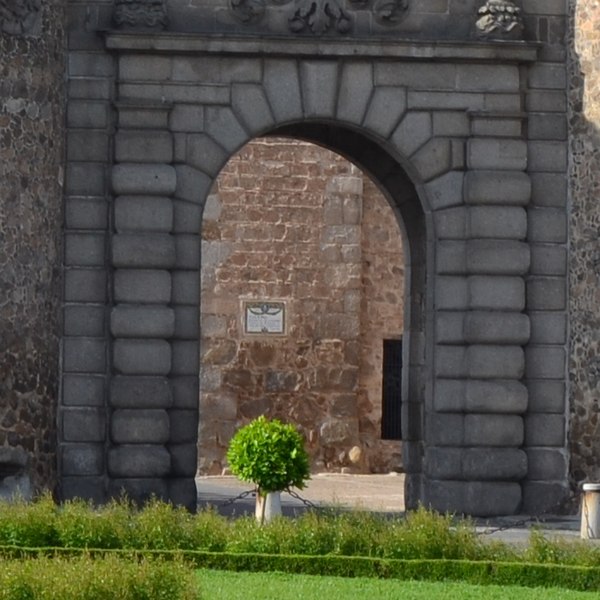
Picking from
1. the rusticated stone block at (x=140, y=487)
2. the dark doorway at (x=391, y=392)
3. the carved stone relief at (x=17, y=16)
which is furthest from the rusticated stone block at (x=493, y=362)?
the dark doorway at (x=391, y=392)

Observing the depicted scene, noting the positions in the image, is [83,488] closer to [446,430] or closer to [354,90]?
[446,430]

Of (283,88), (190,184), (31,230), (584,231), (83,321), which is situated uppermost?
(283,88)

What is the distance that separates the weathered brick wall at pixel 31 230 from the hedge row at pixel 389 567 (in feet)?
14.1

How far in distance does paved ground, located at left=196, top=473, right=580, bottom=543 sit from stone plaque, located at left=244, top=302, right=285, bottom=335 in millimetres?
1641

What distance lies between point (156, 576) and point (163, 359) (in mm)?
7846

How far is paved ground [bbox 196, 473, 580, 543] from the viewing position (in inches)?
744

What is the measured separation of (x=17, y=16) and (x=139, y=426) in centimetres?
335

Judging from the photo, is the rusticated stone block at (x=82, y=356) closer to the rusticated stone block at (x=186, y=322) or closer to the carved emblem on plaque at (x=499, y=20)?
the rusticated stone block at (x=186, y=322)

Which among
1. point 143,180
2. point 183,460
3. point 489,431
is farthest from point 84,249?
point 489,431

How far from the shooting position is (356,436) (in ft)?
88.6

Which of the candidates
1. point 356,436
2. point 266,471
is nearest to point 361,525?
point 266,471

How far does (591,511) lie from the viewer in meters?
17.8

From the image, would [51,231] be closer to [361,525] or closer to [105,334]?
[105,334]

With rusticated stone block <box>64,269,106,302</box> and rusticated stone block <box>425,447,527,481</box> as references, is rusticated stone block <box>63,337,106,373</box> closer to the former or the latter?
rusticated stone block <box>64,269,106,302</box>
